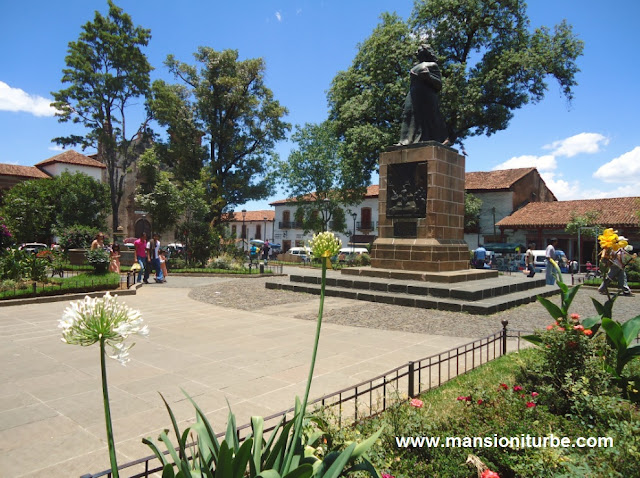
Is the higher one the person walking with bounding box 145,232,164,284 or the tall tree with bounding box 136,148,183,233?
the tall tree with bounding box 136,148,183,233

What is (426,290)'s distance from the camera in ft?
33.9

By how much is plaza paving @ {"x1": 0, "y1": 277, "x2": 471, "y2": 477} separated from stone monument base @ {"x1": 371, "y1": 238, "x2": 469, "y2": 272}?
15.6ft

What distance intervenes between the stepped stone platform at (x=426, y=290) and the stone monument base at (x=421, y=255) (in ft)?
1.59

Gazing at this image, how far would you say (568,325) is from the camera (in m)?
3.95

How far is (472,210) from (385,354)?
33.2 metres

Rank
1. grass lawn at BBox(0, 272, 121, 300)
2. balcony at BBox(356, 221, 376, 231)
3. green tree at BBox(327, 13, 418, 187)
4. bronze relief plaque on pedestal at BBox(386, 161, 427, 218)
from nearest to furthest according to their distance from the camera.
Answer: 1. grass lawn at BBox(0, 272, 121, 300)
2. bronze relief plaque on pedestal at BBox(386, 161, 427, 218)
3. green tree at BBox(327, 13, 418, 187)
4. balcony at BBox(356, 221, 376, 231)

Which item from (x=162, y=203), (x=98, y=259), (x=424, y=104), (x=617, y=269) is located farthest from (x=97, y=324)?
(x=162, y=203)

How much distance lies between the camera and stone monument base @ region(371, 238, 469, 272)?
1170 cm

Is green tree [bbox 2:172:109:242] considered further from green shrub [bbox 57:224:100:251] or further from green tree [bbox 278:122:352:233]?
green tree [bbox 278:122:352:233]

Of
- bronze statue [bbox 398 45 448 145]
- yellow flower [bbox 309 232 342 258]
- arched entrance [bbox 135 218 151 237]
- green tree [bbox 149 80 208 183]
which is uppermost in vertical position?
green tree [bbox 149 80 208 183]

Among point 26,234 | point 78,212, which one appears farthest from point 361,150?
point 26,234

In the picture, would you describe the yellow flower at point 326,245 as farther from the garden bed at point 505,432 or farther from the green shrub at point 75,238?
the green shrub at point 75,238

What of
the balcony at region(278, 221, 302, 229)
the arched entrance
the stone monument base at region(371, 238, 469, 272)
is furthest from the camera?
the balcony at region(278, 221, 302, 229)

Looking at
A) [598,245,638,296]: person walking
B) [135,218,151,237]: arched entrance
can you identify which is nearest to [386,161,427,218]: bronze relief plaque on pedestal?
[598,245,638,296]: person walking
